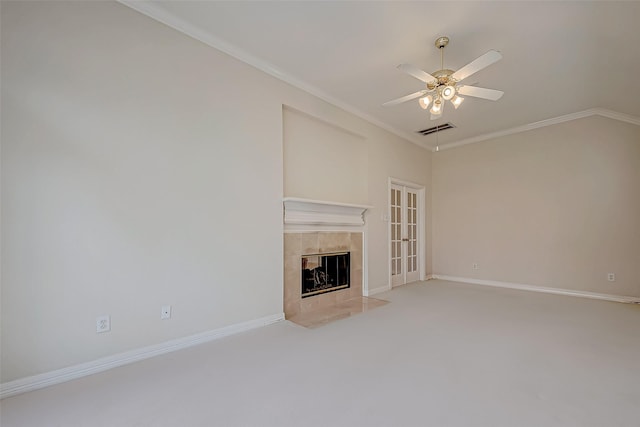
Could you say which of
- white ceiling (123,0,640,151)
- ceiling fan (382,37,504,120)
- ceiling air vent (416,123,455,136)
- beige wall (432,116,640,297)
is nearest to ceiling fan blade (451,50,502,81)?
ceiling fan (382,37,504,120)

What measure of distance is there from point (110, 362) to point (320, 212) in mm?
2661

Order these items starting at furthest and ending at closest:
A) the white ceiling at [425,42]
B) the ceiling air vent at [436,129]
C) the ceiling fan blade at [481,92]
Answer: the ceiling air vent at [436,129] < the ceiling fan blade at [481,92] < the white ceiling at [425,42]

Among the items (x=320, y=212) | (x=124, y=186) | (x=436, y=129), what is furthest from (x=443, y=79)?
(x=124, y=186)

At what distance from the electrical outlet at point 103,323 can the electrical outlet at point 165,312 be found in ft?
1.23

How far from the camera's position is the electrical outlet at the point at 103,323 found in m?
2.16

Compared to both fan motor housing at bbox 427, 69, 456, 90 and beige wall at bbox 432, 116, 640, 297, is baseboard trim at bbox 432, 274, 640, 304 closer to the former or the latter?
beige wall at bbox 432, 116, 640, 297

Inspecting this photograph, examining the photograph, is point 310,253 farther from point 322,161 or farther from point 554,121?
point 554,121

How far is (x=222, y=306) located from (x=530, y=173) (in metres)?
5.53

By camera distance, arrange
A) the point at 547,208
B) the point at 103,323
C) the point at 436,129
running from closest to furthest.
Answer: the point at 103,323, the point at 547,208, the point at 436,129

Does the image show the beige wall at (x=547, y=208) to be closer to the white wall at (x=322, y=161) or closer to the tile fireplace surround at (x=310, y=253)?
the white wall at (x=322, y=161)

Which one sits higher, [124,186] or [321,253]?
[124,186]

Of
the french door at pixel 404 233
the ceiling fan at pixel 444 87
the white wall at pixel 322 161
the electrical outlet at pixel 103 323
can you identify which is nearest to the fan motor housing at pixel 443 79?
the ceiling fan at pixel 444 87

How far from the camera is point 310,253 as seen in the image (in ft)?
12.7

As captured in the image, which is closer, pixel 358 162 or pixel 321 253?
Answer: pixel 321 253
